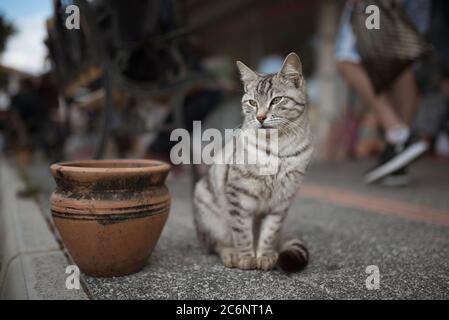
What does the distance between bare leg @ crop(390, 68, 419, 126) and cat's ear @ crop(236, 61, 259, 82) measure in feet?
8.37

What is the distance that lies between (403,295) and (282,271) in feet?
1.48

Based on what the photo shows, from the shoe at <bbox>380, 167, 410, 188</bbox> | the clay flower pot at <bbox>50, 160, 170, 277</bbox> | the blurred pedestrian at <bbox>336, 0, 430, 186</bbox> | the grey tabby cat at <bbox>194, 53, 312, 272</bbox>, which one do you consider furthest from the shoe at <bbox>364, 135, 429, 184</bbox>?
the clay flower pot at <bbox>50, 160, 170, 277</bbox>

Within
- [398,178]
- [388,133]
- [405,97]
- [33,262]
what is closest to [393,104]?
[405,97]

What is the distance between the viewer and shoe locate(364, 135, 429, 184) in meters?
3.09

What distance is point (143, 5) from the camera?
9.37 ft

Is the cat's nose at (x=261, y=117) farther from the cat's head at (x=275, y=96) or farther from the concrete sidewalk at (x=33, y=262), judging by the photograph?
the concrete sidewalk at (x=33, y=262)

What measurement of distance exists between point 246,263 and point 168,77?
71.9 inches

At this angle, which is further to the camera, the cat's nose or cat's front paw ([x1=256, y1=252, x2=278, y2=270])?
cat's front paw ([x1=256, y1=252, x2=278, y2=270])

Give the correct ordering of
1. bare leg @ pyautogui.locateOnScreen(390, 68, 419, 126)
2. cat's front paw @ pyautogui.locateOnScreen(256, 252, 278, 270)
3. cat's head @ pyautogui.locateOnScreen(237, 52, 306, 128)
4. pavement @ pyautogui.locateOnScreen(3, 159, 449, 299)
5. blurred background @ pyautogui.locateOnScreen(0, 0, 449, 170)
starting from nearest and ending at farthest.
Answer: pavement @ pyautogui.locateOnScreen(3, 159, 449, 299) < cat's head @ pyautogui.locateOnScreen(237, 52, 306, 128) < cat's front paw @ pyautogui.locateOnScreen(256, 252, 278, 270) < blurred background @ pyautogui.locateOnScreen(0, 0, 449, 170) < bare leg @ pyautogui.locateOnScreen(390, 68, 419, 126)

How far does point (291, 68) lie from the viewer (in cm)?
150

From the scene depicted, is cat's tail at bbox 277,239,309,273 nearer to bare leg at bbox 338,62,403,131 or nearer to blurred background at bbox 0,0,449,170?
blurred background at bbox 0,0,449,170

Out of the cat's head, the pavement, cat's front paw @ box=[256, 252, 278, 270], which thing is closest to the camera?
the pavement
